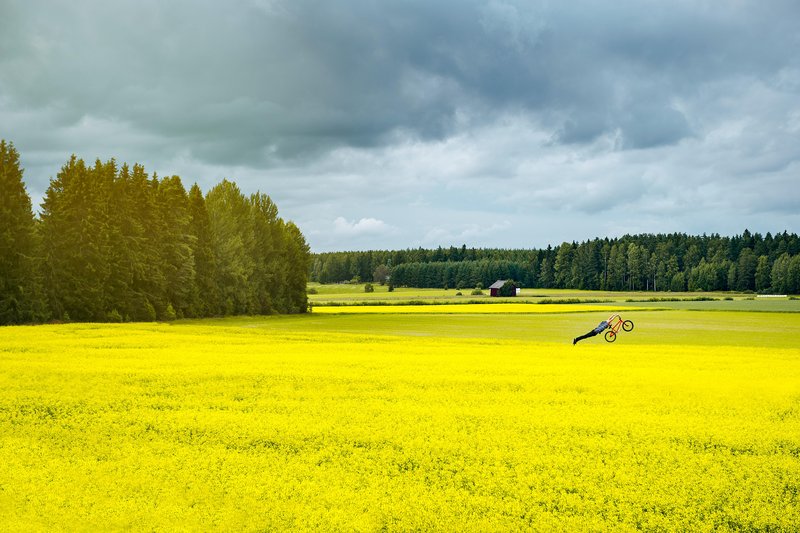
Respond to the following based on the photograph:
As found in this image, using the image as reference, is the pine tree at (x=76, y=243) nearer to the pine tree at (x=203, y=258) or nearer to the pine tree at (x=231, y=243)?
the pine tree at (x=203, y=258)

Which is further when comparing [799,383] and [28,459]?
[799,383]

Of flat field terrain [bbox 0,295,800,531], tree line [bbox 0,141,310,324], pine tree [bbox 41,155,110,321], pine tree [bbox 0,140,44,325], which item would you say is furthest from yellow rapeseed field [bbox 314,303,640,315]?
flat field terrain [bbox 0,295,800,531]

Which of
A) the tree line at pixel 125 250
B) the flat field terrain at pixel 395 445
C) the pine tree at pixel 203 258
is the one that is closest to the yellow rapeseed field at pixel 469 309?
the tree line at pixel 125 250

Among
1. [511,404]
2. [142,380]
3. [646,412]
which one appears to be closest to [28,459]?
[142,380]

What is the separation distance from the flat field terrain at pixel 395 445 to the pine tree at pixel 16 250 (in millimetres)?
29912

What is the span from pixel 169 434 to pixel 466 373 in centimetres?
1199

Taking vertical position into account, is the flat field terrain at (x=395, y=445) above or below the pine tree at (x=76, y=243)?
below

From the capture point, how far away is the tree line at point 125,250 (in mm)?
54375

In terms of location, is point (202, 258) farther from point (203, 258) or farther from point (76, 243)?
point (76, 243)

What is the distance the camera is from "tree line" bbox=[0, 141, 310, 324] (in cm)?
5438

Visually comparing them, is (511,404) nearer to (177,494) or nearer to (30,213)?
(177,494)

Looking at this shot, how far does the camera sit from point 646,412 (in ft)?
55.6

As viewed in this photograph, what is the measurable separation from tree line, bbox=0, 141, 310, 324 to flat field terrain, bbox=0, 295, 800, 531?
31.6m

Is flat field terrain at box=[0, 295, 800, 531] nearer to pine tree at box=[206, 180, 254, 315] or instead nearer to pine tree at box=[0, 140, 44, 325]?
pine tree at box=[0, 140, 44, 325]
